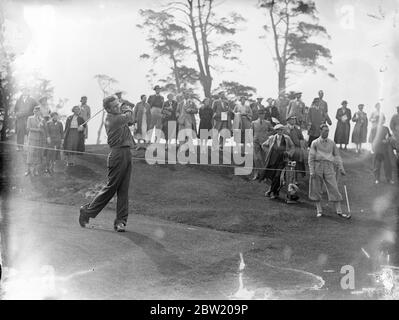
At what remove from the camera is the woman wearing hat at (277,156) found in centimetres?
1419

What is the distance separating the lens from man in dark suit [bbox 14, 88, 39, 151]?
16812 millimetres

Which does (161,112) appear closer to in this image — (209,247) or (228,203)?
(228,203)

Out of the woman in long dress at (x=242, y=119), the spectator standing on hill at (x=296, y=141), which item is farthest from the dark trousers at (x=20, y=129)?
the spectator standing on hill at (x=296, y=141)

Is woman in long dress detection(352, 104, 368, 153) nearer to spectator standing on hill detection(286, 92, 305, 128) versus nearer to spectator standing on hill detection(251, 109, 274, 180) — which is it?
spectator standing on hill detection(286, 92, 305, 128)

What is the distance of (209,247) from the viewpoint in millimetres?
9297

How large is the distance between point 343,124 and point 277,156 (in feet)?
22.0

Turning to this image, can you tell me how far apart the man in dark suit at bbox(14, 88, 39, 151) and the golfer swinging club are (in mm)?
8177

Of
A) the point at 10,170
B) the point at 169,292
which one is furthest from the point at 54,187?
the point at 169,292

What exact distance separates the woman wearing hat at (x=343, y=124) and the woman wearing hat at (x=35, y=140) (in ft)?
32.8

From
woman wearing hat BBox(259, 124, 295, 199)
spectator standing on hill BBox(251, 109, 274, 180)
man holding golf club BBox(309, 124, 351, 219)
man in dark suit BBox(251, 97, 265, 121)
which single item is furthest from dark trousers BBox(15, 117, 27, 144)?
man holding golf club BBox(309, 124, 351, 219)

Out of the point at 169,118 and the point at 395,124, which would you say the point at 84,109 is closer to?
the point at 169,118

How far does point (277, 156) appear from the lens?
47.0 feet

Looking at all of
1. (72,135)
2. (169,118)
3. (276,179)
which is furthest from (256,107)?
(72,135)

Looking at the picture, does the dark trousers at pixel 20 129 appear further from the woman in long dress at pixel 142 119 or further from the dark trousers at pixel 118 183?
the dark trousers at pixel 118 183
